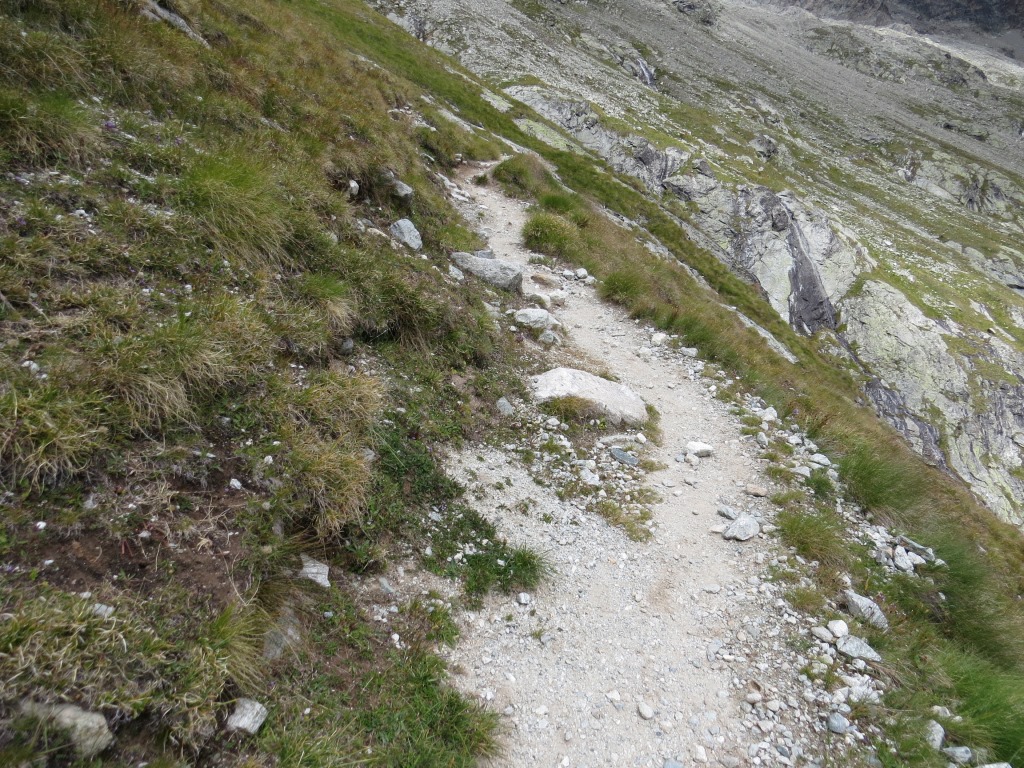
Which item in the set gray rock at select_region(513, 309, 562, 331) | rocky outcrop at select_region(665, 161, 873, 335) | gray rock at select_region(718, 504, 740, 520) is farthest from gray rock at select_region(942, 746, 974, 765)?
rocky outcrop at select_region(665, 161, 873, 335)

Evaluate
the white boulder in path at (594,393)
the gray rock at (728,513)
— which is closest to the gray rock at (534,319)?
the white boulder in path at (594,393)

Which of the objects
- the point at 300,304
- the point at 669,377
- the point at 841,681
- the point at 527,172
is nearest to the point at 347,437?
the point at 300,304

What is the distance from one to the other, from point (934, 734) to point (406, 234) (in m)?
13.0

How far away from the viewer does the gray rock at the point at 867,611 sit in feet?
22.6

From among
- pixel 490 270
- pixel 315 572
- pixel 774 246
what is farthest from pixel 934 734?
pixel 774 246

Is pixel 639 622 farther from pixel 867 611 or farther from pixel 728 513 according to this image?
pixel 867 611

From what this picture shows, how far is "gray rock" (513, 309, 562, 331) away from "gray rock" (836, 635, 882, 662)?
8795 mm

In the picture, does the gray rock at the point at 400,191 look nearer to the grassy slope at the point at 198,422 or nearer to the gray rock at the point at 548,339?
the grassy slope at the point at 198,422

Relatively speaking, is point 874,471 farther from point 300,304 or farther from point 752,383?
point 300,304

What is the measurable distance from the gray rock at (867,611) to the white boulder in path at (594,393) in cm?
476

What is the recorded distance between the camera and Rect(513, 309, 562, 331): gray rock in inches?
503

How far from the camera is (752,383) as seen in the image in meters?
13.0

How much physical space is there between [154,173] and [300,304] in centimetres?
296

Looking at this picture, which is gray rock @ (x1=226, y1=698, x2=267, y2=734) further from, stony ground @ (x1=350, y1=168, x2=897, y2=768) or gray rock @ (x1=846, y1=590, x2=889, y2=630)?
gray rock @ (x1=846, y1=590, x2=889, y2=630)
